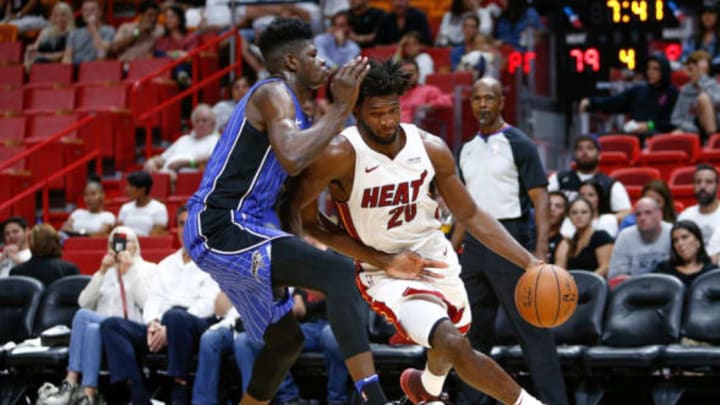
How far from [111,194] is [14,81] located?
2740 millimetres

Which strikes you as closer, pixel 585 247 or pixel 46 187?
pixel 585 247

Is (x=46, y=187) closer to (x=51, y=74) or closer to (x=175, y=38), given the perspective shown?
(x=51, y=74)

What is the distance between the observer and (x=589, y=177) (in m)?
12.0

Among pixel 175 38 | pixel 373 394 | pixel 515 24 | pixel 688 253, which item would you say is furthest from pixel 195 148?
pixel 373 394

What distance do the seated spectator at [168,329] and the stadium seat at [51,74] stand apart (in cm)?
609

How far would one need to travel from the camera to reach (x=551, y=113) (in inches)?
579

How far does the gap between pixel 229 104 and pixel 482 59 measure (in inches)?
112

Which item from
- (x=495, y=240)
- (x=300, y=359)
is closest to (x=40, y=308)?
(x=300, y=359)

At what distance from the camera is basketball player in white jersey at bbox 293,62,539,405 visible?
21.5ft

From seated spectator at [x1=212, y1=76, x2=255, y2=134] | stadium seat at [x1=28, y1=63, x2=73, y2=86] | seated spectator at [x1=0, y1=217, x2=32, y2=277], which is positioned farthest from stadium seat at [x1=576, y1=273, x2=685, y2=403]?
stadium seat at [x1=28, y1=63, x2=73, y2=86]

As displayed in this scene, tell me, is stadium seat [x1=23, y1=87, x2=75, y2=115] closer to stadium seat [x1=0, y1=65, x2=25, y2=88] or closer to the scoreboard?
stadium seat [x1=0, y1=65, x2=25, y2=88]

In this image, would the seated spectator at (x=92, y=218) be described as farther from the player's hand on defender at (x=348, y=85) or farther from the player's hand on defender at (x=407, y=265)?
the player's hand on defender at (x=348, y=85)

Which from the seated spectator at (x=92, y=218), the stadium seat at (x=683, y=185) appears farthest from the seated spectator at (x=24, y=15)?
the stadium seat at (x=683, y=185)

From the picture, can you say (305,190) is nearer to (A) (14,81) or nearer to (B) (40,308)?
(B) (40,308)
